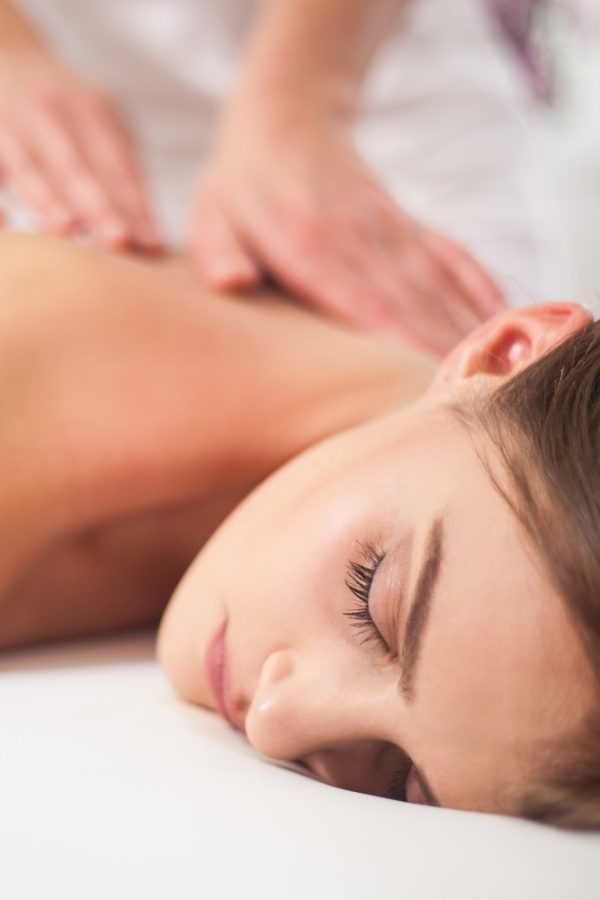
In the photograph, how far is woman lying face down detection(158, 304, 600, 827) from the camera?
634mm

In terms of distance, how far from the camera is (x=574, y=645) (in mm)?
629

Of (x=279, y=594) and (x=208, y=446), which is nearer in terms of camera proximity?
(x=279, y=594)

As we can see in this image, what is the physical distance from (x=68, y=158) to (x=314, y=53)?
336 mm

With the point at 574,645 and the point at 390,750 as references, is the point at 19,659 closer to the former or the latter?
the point at 390,750

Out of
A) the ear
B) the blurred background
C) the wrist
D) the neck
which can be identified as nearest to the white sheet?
the neck

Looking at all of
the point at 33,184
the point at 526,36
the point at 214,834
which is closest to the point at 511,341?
the point at 214,834

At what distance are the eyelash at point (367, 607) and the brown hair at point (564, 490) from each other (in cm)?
9

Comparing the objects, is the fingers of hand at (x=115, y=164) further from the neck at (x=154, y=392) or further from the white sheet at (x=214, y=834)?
the white sheet at (x=214, y=834)

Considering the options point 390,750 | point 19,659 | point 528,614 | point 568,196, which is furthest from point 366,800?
point 568,196

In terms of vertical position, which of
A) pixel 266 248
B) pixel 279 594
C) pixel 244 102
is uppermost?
pixel 244 102

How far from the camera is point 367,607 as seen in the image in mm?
713

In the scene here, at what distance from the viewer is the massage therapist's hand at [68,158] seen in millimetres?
1158

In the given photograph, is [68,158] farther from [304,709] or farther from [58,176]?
[304,709]

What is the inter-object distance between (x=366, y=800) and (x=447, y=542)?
17cm
